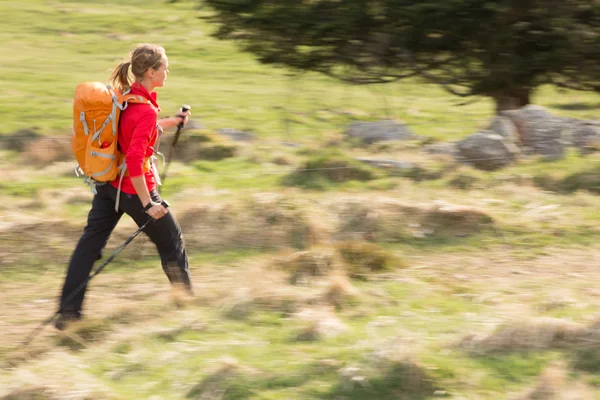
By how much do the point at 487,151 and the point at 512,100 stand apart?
87.1 inches

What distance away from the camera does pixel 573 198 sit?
8.95 metres

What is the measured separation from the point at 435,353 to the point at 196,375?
4.02 ft

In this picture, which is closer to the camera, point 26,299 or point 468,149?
point 26,299

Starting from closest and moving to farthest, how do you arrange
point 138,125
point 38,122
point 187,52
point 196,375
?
point 196,375
point 138,125
point 38,122
point 187,52

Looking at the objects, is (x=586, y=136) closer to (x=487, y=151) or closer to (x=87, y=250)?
(x=487, y=151)

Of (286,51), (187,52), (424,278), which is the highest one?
(286,51)

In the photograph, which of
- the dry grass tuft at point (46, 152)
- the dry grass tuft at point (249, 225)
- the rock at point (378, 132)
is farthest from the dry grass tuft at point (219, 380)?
the rock at point (378, 132)

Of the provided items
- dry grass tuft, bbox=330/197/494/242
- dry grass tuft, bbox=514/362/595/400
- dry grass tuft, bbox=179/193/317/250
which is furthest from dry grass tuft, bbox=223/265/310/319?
dry grass tuft, bbox=514/362/595/400

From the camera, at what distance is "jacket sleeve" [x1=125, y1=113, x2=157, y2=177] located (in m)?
5.20

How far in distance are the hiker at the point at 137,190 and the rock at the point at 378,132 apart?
7.67 m

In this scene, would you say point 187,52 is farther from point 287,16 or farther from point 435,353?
point 435,353

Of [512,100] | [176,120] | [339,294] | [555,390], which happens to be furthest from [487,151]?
[555,390]

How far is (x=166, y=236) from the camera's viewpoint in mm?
5734

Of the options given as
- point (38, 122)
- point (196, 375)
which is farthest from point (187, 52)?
point (196, 375)
